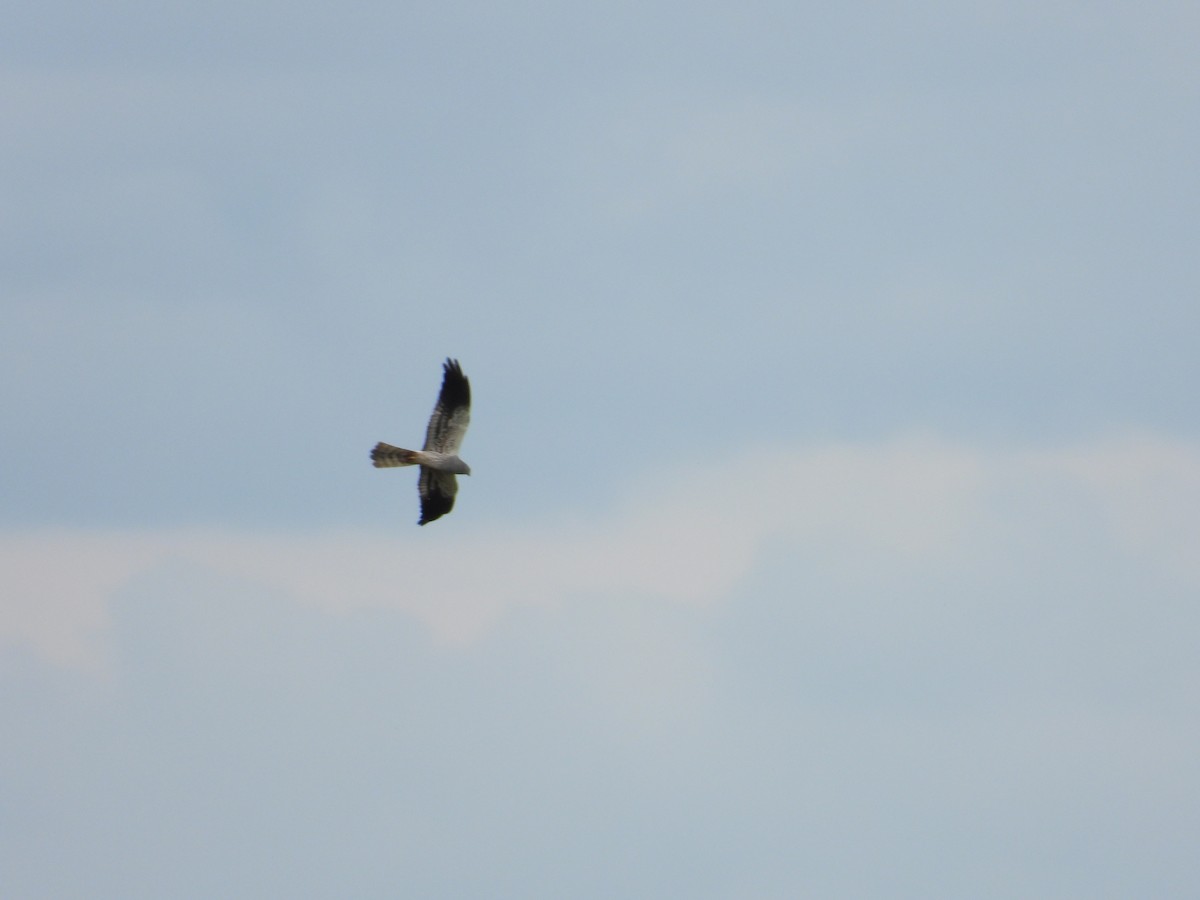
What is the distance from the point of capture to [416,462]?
85.9 metres

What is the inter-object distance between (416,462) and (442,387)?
2528mm

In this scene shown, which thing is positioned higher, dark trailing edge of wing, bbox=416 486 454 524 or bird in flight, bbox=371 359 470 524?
bird in flight, bbox=371 359 470 524

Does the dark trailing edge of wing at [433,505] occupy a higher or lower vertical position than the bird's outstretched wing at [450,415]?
lower

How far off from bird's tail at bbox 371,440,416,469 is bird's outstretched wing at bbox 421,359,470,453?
0.75 m

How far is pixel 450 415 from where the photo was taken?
281 feet

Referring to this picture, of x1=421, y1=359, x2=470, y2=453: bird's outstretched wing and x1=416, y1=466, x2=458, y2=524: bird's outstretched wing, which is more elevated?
x1=421, y1=359, x2=470, y2=453: bird's outstretched wing

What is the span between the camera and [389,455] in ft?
281

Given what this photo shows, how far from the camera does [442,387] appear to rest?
280 feet

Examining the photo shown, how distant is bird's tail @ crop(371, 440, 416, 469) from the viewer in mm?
85562

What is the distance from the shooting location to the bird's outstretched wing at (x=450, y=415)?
85.2 meters

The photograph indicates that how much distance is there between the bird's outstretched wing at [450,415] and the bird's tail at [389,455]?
746mm

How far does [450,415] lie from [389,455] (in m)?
2.29

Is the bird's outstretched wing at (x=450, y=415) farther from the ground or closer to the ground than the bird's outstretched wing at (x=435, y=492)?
farther from the ground
